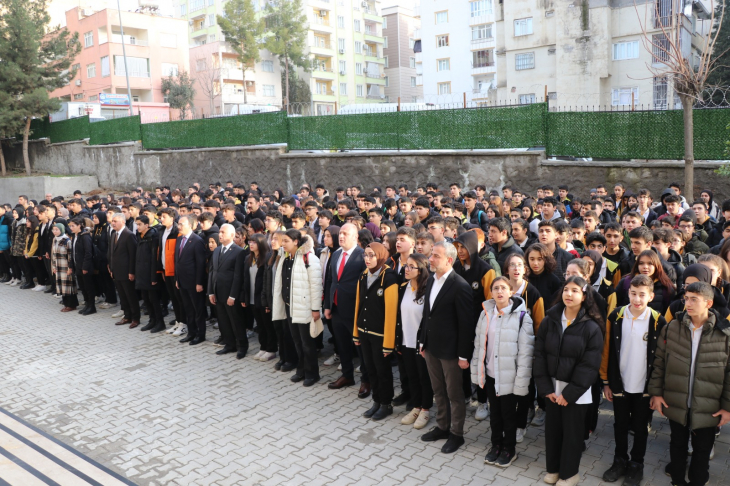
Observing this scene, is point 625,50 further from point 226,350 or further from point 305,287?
point 305,287

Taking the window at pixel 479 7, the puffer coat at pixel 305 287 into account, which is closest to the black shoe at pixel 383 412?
the puffer coat at pixel 305 287

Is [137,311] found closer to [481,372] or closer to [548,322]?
[481,372]

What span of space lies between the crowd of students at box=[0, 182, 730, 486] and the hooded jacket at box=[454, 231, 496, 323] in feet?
0.06

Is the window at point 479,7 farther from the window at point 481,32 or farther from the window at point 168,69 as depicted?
the window at point 168,69

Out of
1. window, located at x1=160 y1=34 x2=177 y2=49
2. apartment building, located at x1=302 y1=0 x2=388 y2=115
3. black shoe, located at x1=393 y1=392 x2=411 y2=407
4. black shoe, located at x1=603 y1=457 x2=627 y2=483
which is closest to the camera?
black shoe, located at x1=603 y1=457 x2=627 y2=483

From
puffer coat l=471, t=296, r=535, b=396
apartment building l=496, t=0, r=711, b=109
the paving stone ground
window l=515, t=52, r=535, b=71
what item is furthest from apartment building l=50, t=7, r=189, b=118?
puffer coat l=471, t=296, r=535, b=396

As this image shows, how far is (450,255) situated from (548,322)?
3.62ft

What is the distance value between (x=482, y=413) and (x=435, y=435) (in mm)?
722

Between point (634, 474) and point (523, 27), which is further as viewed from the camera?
point (523, 27)

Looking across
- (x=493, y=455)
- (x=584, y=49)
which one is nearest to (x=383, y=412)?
(x=493, y=455)

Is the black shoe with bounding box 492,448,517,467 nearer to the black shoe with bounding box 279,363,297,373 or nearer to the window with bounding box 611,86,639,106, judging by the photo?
the black shoe with bounding box 279,363,297,373

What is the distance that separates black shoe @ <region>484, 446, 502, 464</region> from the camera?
5.07 m

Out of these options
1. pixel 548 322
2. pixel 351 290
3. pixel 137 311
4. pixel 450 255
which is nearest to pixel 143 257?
pixel 137 311

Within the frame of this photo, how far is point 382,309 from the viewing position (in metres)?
6.00
